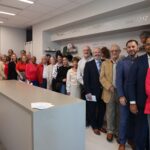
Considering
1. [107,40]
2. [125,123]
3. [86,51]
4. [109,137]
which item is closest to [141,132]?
[125,123]

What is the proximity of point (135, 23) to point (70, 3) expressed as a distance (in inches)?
62.8

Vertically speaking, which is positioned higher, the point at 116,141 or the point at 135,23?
A: the point at 135,23

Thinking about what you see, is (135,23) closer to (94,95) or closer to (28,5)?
(94,95)

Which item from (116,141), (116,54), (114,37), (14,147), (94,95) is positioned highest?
(114,37)

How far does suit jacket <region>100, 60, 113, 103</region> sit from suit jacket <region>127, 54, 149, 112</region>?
0.65 metres

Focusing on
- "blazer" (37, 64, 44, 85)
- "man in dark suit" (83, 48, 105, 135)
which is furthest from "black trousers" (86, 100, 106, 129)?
"blazer" (37, 64, 44, 85)

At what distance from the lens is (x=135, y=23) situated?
127 inches

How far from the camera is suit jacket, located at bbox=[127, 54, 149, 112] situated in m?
2.01

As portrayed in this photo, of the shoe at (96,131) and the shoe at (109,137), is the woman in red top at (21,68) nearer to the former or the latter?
the shoe at (96,131)

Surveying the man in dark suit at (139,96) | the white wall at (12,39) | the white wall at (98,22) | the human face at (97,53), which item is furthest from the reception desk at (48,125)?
the white wall at (12,39)

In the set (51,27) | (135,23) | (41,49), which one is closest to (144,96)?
(135,23)

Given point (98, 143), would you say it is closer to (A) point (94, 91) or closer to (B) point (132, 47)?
(A) point (94, 91)

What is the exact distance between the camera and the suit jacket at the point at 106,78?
2762 millimetres

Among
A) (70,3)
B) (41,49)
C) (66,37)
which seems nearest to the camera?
(70,3)
